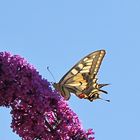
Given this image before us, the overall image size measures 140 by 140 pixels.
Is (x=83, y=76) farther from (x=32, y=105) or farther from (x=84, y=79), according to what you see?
(x=32, y=105)

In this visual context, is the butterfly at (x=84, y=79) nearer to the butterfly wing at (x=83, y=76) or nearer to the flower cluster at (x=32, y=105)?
the butterfly wing at (x=83, y=76)

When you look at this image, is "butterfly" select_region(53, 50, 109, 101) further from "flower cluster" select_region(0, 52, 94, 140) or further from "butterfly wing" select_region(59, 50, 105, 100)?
"flower cluster" select_region(0, 52, 94, 140)

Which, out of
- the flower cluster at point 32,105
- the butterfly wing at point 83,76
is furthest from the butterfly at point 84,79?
the flower cluster at point 32,105

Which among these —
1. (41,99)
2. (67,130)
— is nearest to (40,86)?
(41,99)

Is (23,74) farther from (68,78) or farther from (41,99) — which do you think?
(68,78)

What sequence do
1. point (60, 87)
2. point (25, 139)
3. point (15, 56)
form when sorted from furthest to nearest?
point (60, 87) → point (15, 56) → point (25, 139)

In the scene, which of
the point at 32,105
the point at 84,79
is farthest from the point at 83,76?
the point at 32,105
